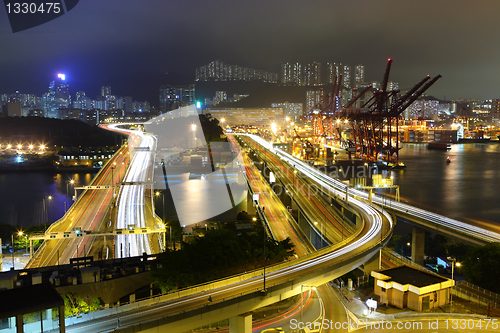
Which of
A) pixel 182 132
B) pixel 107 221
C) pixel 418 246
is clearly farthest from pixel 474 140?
pixel 107 221

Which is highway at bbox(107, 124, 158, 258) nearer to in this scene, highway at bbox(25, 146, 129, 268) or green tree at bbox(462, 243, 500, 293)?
highway at bbox(25, 146, 129, 268)

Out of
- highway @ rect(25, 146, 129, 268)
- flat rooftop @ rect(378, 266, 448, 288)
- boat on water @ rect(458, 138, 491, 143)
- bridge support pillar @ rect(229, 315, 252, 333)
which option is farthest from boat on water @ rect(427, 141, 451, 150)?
bridge support pillar @ rect(229, 315, 252, 333)

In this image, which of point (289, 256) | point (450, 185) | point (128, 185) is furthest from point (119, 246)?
point (450, 185)

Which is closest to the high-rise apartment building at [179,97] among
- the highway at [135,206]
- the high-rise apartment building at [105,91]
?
the high-rise apartment building at [105,91]

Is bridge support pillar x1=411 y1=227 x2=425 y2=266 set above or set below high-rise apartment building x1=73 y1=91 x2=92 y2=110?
below

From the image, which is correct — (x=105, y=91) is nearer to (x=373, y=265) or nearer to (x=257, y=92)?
(x=257, y=92)

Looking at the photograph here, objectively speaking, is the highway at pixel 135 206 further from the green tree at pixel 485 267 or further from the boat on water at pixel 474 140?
the boat on water at pixel 474 140
